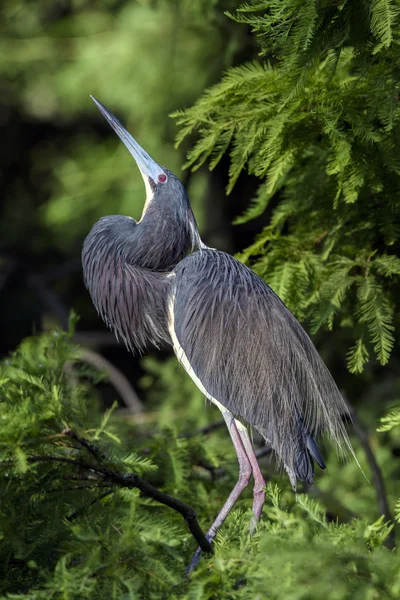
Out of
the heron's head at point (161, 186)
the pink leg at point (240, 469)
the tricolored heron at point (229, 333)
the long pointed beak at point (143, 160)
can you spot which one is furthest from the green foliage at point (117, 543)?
the long pointed beak at point (143, 160)

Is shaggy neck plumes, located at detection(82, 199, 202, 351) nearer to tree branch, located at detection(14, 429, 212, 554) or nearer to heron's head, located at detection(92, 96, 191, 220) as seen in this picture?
heron's head, located at detection(92, 96, 191, 220)

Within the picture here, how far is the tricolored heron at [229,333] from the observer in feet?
8.52

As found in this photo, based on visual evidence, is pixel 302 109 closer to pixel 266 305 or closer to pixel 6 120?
pixel 266 305

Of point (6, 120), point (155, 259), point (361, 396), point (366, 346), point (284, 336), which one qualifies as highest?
point (6, 120)

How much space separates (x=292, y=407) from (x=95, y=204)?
4172 mm

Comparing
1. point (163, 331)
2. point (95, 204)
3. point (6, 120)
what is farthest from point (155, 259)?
point (6, 120)

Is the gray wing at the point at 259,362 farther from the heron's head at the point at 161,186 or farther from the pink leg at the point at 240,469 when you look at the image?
the heron's head at the point at 161,186

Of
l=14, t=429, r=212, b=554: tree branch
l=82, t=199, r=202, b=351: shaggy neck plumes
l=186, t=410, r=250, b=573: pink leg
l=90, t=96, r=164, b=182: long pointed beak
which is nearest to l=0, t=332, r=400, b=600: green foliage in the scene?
l=14, t=429, r=212, b=554: tree branch

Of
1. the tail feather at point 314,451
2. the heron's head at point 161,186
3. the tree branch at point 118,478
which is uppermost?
the heron's head at point 161,186

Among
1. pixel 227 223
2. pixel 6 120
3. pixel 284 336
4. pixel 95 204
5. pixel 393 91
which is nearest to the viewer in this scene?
pixel 393 91

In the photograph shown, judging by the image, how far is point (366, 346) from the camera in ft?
9.63

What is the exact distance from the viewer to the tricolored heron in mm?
2596

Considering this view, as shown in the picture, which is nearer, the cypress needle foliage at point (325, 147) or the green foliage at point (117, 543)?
the green foliage at point (117, 543)

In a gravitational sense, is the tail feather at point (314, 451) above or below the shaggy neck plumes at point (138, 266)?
below
